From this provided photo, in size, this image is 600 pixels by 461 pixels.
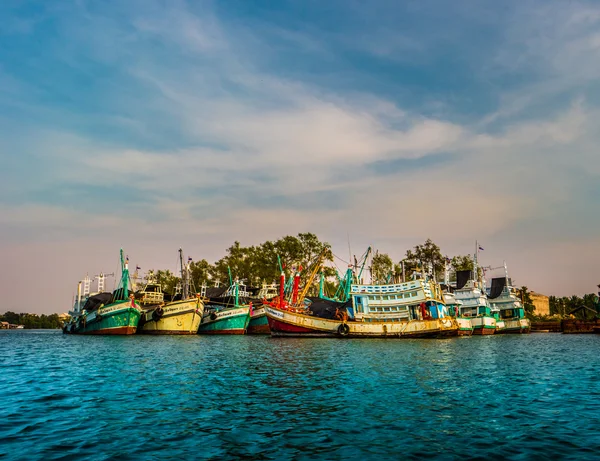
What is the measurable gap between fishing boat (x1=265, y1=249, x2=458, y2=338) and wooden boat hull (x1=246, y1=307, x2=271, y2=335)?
18.6m

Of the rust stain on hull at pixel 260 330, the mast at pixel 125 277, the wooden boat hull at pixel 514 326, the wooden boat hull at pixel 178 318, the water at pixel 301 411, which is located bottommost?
the wooden boat hull at pixel 514 326

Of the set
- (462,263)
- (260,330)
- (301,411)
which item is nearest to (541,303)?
(462,263)

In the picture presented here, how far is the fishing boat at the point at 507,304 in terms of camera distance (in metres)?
92.8

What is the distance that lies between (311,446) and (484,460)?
4.48 m

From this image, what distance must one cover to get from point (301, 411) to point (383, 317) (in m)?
45.5

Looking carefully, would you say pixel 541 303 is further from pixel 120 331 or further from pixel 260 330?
pixel 120 331

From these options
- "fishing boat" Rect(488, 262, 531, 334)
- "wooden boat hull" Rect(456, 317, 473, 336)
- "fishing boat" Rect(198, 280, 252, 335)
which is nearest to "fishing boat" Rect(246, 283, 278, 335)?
"fishing boat" Rect(198, 280, 252, 335)

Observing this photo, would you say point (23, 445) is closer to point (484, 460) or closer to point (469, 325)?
point (484, 460)

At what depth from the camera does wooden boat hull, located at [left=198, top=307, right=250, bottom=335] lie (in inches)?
3024

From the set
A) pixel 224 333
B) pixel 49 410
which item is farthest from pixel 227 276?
pixel 49 410

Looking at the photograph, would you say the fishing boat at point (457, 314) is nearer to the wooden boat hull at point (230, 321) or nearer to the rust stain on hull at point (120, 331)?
the wooden boat hull at point (230, 321)

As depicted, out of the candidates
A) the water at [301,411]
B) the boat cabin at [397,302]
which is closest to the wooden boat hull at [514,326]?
the boat cabin at [397,302]

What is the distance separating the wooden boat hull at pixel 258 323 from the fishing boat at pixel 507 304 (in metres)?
45.7

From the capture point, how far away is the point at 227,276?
118 meters
